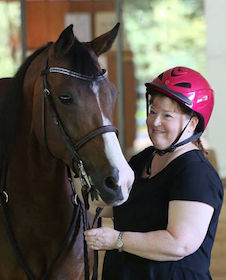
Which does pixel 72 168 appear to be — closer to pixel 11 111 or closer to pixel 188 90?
pixel 11 111

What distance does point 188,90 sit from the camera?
5.42 feet

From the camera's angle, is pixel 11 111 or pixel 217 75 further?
pixel 217 75

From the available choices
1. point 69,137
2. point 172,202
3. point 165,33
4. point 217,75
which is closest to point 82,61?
point 69,137

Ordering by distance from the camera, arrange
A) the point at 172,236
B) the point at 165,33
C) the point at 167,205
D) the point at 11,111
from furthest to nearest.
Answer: the point at 165,33
the point at 11,111
the point at 167,205
the point at 172,236

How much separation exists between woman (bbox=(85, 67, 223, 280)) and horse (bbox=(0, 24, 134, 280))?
13 cm

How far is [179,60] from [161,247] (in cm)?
485

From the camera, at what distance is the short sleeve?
157cm

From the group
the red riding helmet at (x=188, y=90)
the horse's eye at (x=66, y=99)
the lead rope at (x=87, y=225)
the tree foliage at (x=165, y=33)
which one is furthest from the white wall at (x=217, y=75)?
the horse's eye at (x=66, y=99)

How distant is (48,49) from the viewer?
5.85 ft

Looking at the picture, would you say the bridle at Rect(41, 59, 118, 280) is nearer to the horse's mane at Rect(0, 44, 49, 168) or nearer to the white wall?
the horse's mane at Rect(0, 44, 49, 168)

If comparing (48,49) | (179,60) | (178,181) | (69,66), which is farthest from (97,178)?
(179,60)

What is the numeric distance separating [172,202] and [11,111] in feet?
1.87

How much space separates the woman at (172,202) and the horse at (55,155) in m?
0.13

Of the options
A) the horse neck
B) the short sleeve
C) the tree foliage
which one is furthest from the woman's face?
the tree foliage
